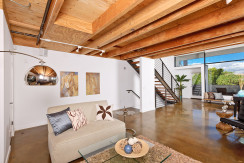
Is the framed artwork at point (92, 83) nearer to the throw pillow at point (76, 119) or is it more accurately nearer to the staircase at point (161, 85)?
the staircase at point (161, 85)

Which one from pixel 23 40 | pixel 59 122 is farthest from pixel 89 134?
pixel 23 40

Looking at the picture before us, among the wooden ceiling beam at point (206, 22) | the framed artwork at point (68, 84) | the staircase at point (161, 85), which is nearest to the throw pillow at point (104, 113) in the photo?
the framed artwork at point (68, 84)

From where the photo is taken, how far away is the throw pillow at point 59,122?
2143mm

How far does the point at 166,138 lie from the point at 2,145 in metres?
3.26

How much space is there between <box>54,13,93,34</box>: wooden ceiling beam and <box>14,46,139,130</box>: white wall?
222 cm

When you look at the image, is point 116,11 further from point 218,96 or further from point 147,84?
point 218,96

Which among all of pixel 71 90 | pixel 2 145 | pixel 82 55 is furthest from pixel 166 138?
pixel 82 55

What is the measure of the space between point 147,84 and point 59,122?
414 centimetres

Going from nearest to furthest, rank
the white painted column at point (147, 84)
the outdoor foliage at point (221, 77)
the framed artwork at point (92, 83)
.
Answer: the framed artwork at point (92, 83) → the white painted column at point (147, 84) → the outdoor foliage at point (221, 77)

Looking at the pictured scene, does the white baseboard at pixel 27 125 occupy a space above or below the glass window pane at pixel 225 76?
below

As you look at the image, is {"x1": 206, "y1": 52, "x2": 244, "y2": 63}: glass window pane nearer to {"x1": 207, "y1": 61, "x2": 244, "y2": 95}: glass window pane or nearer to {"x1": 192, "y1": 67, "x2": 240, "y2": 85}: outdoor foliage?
{"x1": 207, "y1": 61, "x2": 244, "y2": 95}: glass window pane

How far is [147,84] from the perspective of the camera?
546 centimetres

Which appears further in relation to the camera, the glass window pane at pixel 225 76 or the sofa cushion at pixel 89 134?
the glass window pane at pixel 225 76

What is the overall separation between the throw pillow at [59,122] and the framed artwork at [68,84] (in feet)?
6.90
